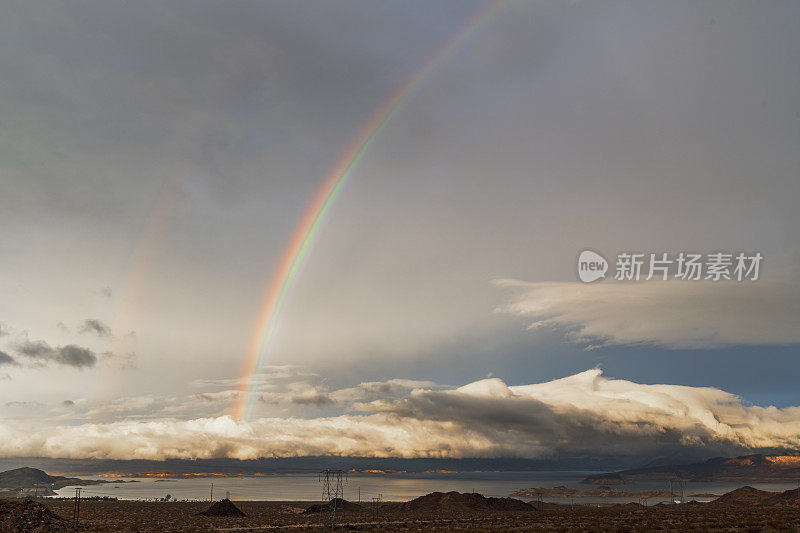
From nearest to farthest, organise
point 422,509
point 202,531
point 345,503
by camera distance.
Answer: point 202,531, point 422,509, point 345,503

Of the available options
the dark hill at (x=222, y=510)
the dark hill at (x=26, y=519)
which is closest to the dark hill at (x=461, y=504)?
the dark hill at (x=222, y=510)

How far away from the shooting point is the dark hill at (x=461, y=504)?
6156 inches

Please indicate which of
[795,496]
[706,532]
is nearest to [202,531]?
[706,532]

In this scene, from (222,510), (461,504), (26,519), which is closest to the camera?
(26,519)

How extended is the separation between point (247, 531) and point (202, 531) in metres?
7.82

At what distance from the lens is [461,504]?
518 ft

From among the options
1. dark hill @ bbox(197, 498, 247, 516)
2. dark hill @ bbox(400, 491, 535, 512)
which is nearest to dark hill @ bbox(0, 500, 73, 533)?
dark hill @ bbox(197, 498, 247, 516)

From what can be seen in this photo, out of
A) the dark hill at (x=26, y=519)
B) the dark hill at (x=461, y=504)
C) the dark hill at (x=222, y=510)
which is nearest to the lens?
the dark hill at (x=26, y=519)

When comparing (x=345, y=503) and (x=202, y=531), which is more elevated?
(x=202, y=531)

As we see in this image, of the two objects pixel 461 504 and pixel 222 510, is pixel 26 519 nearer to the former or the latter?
pixel 222 510

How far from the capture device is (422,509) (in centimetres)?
15800

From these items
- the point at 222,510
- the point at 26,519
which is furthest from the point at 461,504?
the point at 26,519

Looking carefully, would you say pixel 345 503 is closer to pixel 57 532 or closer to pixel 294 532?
pixel 294 532

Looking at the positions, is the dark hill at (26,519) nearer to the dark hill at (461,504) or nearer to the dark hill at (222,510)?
the dark hill at (222,510)
